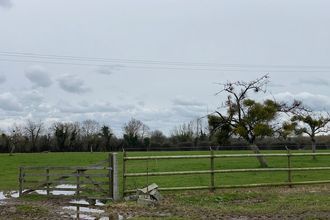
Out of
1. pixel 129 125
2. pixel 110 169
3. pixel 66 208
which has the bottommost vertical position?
pixel 66 208

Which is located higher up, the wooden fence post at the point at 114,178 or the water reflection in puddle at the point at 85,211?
the wooden fence post at the point at 114,178

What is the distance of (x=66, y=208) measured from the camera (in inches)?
603

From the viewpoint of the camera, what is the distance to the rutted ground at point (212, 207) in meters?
13.1

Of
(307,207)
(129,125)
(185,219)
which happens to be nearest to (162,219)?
(185,219)

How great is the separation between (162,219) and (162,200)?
12.8 ft

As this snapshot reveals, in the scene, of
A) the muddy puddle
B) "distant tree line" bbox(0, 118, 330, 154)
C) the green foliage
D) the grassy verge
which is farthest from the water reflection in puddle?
"distant tree line" bbox(0, 118, 330, 154)

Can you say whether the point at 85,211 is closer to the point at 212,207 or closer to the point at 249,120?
the point at 212,207

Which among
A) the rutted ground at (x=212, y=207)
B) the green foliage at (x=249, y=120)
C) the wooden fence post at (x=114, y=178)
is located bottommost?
the rutted ground at (x=212, y=207)

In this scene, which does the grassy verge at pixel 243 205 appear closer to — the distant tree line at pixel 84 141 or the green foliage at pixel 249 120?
the green foliage at pixel 249 120

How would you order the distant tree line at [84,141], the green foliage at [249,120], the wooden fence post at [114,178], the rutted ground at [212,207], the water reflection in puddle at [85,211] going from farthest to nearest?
the distant tree line at [84,141], the green foliage at [249,120], the wooden fence post at [114,178], the water reflection in puddle at [85,211], the rutted ground at [212,207]

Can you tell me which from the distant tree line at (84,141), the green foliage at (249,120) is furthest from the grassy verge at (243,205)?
the distant tree line at (84,141)

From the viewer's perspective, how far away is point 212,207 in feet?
48.3

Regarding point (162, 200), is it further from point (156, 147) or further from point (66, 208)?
point (156, 147)

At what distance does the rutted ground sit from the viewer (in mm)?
13072
